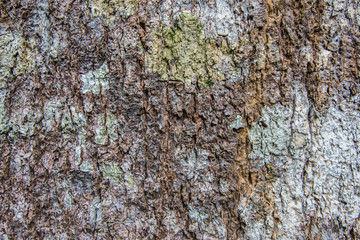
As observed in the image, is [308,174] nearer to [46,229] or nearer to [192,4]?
[192,4]

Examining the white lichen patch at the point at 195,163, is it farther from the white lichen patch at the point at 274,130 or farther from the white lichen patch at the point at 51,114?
the white lichen patch at the point at 51,114

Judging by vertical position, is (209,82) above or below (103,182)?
above

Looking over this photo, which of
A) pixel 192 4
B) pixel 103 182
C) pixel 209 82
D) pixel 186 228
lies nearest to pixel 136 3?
pixel 192 4

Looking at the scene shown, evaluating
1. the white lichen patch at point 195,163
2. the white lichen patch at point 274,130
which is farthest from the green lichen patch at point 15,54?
the white lichen patch at point 274,130

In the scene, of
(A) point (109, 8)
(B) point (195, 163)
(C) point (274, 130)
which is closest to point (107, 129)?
(B) point (195, 163)

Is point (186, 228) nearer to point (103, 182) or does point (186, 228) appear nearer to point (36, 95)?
point (103, 182)

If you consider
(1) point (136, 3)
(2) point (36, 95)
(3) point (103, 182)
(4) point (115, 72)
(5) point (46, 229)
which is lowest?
(5) point (46, 229)
